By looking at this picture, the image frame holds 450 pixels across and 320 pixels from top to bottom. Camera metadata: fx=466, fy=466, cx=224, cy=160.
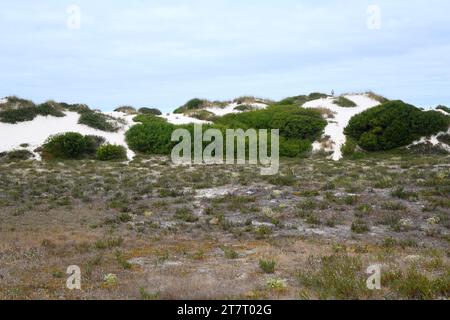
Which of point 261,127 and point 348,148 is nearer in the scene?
point 348,148

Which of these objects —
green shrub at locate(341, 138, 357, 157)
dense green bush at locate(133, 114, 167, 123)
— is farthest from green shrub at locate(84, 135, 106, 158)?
green shrub at locate(341, 138, 357, 157)

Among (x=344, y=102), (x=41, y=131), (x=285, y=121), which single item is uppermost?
(x=344, y=102)

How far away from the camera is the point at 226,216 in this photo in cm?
1728

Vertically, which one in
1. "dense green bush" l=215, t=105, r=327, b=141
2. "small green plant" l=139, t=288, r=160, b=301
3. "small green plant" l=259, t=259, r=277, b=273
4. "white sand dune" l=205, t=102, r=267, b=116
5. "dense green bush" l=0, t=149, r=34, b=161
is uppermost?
"white sand dune" l=205, t=102, r=267, b=116

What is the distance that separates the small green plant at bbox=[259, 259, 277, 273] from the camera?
34.3 feet

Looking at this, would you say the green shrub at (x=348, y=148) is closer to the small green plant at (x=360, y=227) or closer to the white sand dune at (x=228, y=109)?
the white sand dune at (x=228, y=109)

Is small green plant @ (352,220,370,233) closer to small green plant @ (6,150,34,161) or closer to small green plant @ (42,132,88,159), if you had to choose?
small green plant @ (42,132,88,159)

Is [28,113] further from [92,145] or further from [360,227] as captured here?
[360,227]

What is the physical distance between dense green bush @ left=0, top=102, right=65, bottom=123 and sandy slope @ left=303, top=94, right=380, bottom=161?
24.6m

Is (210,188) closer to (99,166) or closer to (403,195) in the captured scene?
(403,195)

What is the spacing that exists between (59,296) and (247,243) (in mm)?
5982

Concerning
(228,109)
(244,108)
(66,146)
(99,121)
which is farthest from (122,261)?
(228,109)

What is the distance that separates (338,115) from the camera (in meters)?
46.9

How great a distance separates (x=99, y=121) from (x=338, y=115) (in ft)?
76.6
